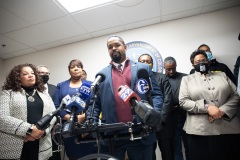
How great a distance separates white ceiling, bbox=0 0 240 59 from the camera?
3111mm

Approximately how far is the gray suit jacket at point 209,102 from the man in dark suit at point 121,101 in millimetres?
723

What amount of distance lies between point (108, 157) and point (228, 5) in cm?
392

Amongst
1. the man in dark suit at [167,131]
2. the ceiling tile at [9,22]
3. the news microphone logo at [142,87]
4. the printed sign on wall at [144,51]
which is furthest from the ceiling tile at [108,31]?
the news microphone logo at [142,87]

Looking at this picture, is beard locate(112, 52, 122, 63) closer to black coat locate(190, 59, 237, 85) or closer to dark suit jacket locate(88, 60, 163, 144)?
dark suit jacket locate(88, 60, 163, 144)

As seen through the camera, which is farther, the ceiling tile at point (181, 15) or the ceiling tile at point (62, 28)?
the ceiling tile at point (181, 15)

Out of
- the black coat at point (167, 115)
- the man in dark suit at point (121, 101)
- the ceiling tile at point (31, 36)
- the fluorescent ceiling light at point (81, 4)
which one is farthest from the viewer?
the ceiling tile at point (31, 36)

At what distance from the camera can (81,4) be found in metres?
3.09

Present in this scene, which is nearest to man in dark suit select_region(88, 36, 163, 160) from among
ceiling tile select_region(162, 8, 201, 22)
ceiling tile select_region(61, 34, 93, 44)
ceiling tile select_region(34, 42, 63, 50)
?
ceiling tile select_region(162, 8, 201, 22)

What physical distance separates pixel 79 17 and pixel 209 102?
272 centimetres

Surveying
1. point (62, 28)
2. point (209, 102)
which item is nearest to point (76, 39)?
point (62, 28)

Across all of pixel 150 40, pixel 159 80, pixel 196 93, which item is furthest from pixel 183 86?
pixel 150 40

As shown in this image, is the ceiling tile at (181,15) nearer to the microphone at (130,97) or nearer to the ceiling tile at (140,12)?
the ceiling tile at (140,12)

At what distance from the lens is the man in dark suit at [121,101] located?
4.75 ft

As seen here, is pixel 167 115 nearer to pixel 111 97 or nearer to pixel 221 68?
pixel 111 97
